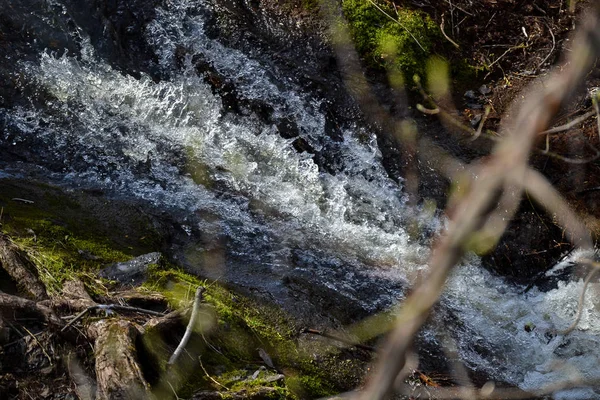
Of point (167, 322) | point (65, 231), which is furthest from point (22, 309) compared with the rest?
point (65, 231)

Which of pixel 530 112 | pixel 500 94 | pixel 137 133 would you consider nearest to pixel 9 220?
pixel 137 133

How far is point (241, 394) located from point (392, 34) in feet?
15.6

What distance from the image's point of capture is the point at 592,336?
18.0 ft

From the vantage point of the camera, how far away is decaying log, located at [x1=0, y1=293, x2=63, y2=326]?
11.4 ft

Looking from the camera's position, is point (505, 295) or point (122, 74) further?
point (122, 74)

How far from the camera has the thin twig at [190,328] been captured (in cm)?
357

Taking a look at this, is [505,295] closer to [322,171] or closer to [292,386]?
[322,171]

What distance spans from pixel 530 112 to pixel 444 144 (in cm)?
597

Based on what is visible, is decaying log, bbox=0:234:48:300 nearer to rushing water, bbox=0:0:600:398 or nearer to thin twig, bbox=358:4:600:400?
rushing water, bbox=0:0:600:398

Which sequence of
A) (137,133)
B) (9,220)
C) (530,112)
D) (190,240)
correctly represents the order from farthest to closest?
(137,133) → (190,240) → (9,220) → (530,112)

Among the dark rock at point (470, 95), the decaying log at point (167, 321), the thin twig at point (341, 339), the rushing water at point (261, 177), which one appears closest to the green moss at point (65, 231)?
the rushing water at point (261, 177)

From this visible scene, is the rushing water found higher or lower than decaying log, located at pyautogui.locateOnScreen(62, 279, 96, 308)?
higher

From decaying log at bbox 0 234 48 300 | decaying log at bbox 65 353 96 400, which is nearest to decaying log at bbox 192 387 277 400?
decaying log at bbox 65 353 96 400

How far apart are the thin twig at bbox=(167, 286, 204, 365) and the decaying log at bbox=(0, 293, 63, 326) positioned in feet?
2.10
